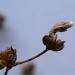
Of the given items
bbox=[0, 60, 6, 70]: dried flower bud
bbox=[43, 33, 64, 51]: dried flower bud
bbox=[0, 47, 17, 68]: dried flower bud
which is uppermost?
bbox=[43, 33, 64, 51]: dried flower bud

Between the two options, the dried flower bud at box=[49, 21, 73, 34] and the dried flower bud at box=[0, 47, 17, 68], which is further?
the dried flower bud at box=[49, 21, 73, 34]

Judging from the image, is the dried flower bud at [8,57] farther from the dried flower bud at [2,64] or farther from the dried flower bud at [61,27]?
the dried flower bud at [61,27]

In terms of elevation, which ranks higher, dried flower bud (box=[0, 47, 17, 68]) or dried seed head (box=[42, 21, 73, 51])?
dried seed head (box=[42, 21, 73, 51])

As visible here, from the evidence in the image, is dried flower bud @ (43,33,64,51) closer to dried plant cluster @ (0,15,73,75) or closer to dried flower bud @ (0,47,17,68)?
dried plant cluster @ (0,15,73,75)

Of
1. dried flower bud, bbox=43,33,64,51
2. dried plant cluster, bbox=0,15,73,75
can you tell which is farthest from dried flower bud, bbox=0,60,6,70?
dried flower bud, bbox=43,33,64,51

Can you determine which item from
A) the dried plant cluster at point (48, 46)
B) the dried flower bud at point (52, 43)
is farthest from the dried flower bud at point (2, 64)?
the dried flower bud at point (52, 43)

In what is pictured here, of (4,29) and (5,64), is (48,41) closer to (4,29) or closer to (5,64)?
(5,64)
